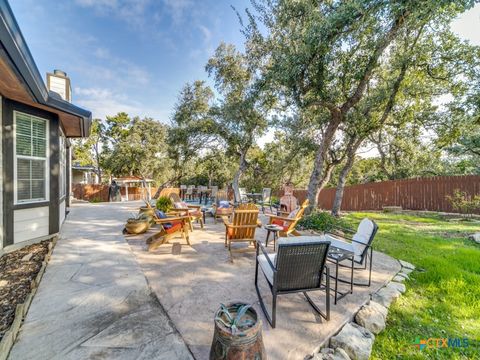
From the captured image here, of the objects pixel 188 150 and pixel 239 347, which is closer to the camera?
pixel 239 347

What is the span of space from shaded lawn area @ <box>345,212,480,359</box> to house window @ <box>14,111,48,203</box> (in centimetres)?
606

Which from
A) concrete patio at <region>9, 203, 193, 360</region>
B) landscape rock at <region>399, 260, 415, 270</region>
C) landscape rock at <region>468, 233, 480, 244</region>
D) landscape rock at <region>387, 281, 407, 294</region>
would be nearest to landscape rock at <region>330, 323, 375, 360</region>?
landscape rock at <region>387, 281, 407, 294</region>

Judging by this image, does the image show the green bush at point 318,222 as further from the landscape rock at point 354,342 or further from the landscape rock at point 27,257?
the landscape rock at point 27,257

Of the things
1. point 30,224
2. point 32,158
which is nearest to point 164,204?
point 30,224

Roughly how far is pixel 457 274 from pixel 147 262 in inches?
199

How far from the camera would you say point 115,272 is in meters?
3.29

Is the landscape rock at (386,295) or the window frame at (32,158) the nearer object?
the landscape rock at (386,295)

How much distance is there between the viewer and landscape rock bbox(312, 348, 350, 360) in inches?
73.7

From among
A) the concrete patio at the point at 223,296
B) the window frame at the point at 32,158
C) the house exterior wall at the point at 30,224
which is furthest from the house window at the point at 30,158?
the concrete patio at the point at 223,296

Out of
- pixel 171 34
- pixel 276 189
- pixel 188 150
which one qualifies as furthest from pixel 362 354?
pixel 276 189

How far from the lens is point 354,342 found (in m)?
2.03

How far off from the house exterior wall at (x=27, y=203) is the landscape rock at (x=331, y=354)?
5.27 metres

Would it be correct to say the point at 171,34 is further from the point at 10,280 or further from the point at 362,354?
the point at 362,354

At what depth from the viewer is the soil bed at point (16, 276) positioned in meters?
2.40
